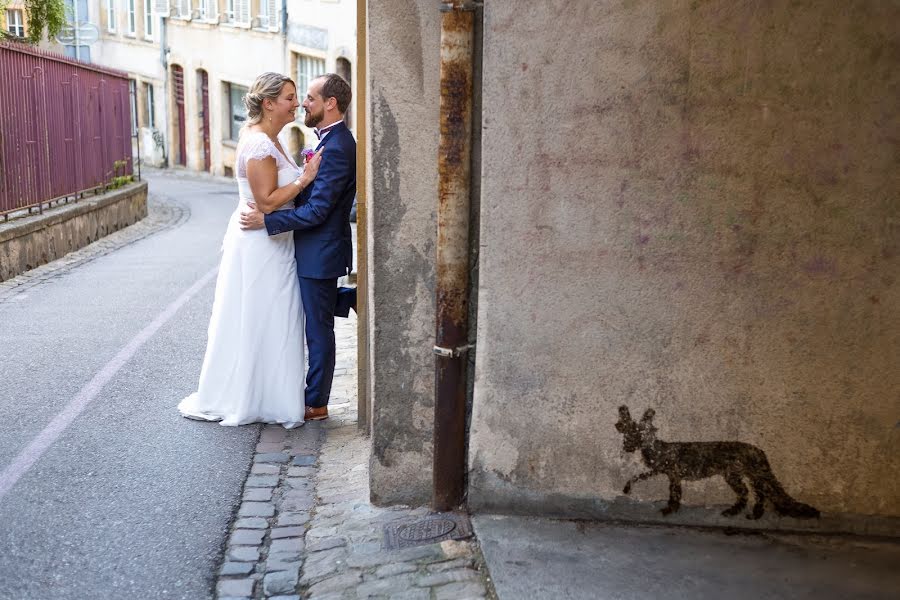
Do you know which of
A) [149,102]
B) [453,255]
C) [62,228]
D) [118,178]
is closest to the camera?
[453,255]

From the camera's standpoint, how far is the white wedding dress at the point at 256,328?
21.2 ft

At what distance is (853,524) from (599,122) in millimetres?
1965

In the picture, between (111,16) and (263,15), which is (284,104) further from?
(111,16)

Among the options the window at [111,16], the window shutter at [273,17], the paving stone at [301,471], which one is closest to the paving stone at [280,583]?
the paving stone at [301,471]

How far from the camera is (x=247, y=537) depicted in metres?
4.91

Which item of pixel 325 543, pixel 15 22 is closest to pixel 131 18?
pixel 15 22

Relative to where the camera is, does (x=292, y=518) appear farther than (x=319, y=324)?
No

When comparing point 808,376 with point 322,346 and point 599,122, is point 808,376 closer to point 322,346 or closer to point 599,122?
point 599,122

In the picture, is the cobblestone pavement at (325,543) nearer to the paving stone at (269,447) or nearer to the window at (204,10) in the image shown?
the paving stone at (269,447)

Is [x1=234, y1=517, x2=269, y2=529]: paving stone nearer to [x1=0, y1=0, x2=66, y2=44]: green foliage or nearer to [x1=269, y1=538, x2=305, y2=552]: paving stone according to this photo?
[x1=269, y1=538, x2=305, y2=552]: paving stone

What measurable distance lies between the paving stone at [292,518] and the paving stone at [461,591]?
1.04 m

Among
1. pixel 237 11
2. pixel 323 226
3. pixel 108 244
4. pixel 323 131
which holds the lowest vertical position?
pixel 108 244

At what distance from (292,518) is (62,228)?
1062 centimetres

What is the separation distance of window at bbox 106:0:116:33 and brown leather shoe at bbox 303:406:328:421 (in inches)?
1471
